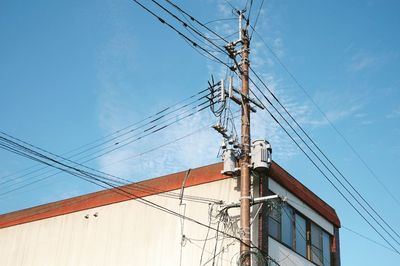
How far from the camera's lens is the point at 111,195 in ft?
78.3

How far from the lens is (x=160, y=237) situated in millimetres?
21516

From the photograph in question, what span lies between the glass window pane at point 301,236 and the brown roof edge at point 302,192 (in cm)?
83

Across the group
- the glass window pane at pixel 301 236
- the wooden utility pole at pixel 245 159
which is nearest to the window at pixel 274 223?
the glass window pane at pixel 301 236

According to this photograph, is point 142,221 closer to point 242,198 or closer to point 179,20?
point 242,198

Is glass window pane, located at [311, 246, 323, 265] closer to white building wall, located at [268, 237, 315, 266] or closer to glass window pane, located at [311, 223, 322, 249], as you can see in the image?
glass window pane, located at [311, 223, 322, 249]

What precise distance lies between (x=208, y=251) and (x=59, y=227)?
8449 mm

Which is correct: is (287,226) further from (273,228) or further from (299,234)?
(273,228)

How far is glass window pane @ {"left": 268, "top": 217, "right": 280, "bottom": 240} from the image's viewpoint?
67.0 ft

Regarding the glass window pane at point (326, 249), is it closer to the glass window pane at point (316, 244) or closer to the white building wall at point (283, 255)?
the glass window pane at point (316, 244)

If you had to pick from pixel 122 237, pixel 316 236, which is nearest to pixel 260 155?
pixel 316 236

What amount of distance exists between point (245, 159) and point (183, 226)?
4367 mm

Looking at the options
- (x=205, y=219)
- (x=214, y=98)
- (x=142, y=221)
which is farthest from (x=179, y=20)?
(x=142, y=221)

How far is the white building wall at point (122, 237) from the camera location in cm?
2042

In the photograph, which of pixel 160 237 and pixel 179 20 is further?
pixel 160 237
